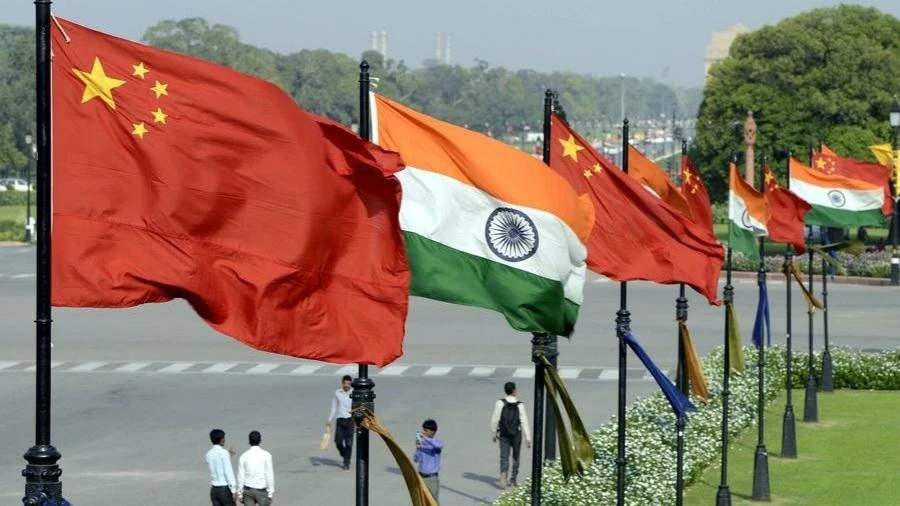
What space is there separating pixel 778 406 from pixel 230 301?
78.3 feet

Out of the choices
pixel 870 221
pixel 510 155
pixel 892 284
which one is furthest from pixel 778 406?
pixel 892 284

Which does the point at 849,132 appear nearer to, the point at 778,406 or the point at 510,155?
the point at 778,406

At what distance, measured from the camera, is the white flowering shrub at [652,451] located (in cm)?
2123

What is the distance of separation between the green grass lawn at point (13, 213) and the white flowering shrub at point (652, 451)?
7076 cm

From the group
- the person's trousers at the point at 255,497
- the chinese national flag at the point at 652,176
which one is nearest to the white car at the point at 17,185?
the person's trousers at the point at 255,497

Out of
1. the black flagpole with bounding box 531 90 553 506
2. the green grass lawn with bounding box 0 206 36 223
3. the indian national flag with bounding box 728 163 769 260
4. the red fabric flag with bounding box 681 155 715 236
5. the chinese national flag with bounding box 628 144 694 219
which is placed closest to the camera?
the black flagpole with bounding box 531 90 553 506

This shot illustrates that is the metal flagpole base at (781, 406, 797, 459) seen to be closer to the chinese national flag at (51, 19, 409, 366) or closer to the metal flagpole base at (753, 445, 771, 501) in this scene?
the metal flagpole base at (753, 445, 771, 501)

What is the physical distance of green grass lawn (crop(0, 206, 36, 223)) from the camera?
3960 inches

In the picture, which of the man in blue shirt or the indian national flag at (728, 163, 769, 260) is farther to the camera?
the indian national flag at (728, 163, 769, 260)

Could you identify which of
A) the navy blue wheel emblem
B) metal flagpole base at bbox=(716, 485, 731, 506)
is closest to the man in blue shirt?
metal flagpole base at bbox=(716, 485, 731, 506)

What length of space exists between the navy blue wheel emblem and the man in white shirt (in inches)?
317

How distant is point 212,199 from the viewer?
421 inches

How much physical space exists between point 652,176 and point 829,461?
915 centimetres

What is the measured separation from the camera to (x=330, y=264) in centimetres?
1120
